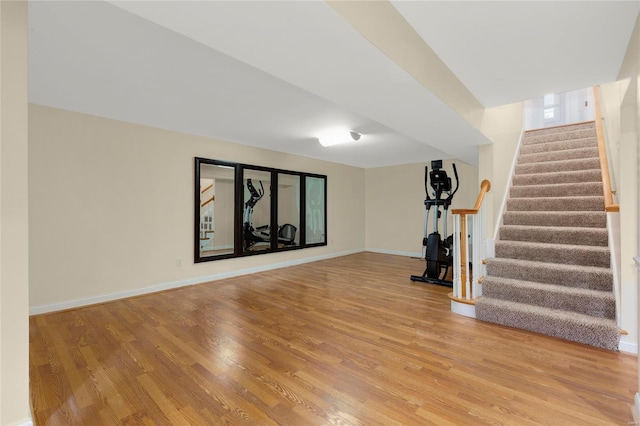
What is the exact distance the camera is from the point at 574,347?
2.22m

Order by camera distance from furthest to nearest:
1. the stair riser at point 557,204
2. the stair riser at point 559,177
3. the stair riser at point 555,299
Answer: the stair riser at point 559,177 < the stair riser at point 557,204 < the stair riser at point 555,299

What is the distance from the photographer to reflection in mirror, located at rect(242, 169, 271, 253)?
4836 millimetres

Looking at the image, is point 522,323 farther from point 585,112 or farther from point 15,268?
point 585,112

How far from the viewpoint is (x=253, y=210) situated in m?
4.97

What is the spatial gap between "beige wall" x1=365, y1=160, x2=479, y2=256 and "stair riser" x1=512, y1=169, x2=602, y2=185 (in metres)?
1.73

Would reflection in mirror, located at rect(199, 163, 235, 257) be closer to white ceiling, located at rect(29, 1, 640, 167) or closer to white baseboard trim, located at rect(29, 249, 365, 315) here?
white baseboard trim, located at rect(29, 249, 365, 315)

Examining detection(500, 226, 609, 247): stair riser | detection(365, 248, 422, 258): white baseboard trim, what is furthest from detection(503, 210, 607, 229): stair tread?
detection(365, 248, 422, 258): white baseboard trim

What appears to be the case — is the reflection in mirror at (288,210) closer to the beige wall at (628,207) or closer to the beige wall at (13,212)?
the beige wall at (13,212)

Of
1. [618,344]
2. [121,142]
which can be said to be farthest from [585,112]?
[121,142]

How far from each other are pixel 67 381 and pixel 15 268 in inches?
41.2

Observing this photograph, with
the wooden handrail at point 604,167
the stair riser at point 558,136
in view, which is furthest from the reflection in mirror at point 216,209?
the stair riser at point 558,136

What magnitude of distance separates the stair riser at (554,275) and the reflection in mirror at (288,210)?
353 cm

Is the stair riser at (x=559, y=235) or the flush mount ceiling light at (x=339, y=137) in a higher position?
the flush mount ceiling light at (x=339, y=137)

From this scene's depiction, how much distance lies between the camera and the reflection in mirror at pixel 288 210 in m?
5.45
